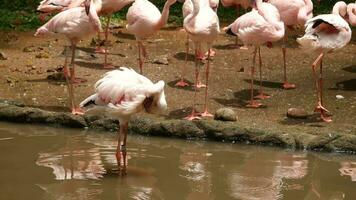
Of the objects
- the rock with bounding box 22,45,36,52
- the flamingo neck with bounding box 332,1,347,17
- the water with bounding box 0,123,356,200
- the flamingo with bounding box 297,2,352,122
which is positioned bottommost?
the water with bounding box 0,123,356,200

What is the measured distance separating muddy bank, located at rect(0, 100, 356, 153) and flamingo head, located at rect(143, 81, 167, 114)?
121 centimetres

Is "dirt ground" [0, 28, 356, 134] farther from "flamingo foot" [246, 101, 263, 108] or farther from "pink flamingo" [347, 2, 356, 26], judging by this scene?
"pink flamingo" [347, 2, 356, 26]

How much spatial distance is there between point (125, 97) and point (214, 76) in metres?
3.47

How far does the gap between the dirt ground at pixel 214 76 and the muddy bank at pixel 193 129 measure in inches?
8.0

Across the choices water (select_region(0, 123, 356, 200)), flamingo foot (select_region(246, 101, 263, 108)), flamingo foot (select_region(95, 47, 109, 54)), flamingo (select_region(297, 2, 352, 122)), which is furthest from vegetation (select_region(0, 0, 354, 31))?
flamingo (select_region(297, 2, 352, 122))

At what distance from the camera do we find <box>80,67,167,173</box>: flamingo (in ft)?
18.3

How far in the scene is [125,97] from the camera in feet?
18.6

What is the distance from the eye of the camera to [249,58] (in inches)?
389

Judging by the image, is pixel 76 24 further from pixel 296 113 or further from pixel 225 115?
pixel 296 113

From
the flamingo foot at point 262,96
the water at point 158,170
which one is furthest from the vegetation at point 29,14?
the water at point 158,170

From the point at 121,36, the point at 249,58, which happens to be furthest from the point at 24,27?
the point at 249,58

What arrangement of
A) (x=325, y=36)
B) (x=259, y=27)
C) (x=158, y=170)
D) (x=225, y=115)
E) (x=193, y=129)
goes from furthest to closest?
(x=259, y=27) → (x=325, y=36) → (x=225, y=115) → (x=193, y=129) → (x=158, y=170)

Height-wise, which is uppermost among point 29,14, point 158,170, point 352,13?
point 29,14

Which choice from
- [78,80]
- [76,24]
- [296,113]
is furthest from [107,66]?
[296,113]
